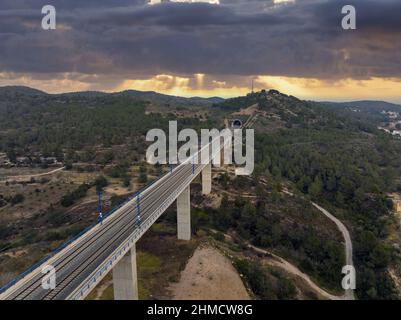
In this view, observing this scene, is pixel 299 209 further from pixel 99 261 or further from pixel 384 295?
pixel 99 261

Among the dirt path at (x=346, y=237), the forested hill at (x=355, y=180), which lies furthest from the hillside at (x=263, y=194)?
the dirt path at (x=346, y=237)

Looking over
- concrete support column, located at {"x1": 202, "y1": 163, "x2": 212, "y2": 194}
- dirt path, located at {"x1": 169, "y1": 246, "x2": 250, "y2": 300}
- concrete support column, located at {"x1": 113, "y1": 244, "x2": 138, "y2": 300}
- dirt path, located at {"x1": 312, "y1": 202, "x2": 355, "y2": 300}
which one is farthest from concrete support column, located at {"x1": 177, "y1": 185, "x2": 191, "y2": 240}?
dirt path, located at {"x1": 312, "y1": 202, "x2": 355, "y2": 300}

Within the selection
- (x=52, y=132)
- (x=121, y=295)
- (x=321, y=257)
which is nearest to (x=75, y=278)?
(x=121, y=295)

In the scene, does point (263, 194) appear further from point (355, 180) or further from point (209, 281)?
point (209, 281)

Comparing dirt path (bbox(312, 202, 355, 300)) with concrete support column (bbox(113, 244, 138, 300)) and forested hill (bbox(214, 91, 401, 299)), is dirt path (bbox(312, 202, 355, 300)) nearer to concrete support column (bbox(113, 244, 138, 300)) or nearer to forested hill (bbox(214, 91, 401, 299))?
forested hill (bbox(214, 91, 401, 299))

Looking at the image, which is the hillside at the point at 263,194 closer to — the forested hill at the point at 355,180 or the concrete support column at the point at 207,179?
the forested hill at the point at 355,180
